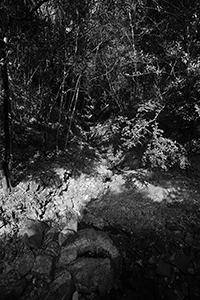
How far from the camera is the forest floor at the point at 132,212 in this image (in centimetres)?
210

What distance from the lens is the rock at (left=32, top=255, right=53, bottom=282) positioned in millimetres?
2022

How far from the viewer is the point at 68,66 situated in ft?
10.6

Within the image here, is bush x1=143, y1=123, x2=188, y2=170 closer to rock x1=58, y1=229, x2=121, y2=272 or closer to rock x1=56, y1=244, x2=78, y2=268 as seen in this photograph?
rock x1=58, y1=229, x2=121, y2=272

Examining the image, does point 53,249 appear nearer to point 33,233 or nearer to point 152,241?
point 33,233

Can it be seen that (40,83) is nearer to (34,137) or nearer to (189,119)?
(34,137)

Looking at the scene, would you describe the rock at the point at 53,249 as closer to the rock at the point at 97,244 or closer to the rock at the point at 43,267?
the rock at the point at 43,267

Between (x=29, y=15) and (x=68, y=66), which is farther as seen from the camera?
(x=68, y=66)

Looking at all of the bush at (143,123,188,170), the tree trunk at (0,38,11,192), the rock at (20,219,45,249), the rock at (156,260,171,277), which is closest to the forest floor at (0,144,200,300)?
the rock at (156,260,171,277)

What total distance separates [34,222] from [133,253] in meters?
1.29

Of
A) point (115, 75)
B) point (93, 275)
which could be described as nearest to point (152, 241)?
point (93, 275)

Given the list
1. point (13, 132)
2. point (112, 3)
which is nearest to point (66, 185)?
point (13, 132)

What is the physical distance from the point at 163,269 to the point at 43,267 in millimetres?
1306

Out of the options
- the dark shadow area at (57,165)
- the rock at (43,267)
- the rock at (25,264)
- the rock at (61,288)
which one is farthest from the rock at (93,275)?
the dark shadow area at (57,165)

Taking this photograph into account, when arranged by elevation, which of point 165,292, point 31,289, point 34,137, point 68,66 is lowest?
point 165,292
